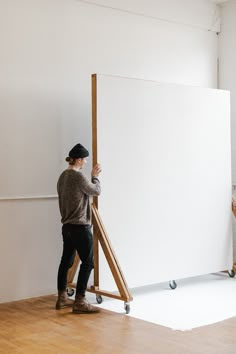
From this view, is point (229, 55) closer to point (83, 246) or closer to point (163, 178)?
point (163, 178)

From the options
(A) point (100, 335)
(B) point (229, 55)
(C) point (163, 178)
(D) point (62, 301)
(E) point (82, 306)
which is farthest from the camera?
(B) point (229, 55)

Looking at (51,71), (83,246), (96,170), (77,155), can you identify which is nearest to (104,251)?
(83,246)

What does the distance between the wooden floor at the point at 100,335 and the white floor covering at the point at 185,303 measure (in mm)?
176

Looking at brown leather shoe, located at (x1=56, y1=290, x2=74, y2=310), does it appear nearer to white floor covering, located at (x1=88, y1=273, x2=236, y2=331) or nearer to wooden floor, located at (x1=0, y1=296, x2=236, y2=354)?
wooden floor, located at (x1=0, y1=296, x2=236, y2=354)

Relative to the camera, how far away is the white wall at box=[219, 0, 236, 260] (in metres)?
7.05

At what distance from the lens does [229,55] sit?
23.4 ft

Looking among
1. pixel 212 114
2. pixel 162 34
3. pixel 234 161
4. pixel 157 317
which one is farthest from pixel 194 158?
pixel 157 317

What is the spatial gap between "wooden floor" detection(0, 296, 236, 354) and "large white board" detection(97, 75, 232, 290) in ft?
2.46

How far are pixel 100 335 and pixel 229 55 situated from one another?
4.21m

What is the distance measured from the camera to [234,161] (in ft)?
23.1

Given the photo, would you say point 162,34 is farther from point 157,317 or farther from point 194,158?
point 157,317

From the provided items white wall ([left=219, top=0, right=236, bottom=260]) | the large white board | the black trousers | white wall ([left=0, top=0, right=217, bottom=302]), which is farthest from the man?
white wall ([left=219, top=0, right=236, bottom=260])

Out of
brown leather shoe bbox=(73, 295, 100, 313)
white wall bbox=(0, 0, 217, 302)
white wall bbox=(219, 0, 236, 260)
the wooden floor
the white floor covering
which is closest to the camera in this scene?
the wooden floor

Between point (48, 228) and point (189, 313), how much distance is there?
162 cm
